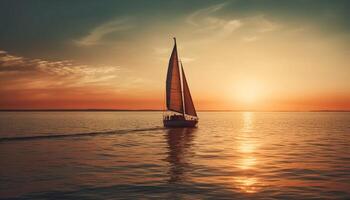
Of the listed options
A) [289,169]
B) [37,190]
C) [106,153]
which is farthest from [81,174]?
[289,169]

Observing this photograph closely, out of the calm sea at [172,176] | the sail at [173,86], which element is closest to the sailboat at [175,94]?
the sail at [173,86]

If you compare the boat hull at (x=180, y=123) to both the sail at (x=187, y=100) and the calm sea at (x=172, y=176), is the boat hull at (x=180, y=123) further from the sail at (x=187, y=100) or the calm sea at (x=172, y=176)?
the calm sea at (x=172, y=176)

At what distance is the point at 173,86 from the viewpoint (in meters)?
84.9

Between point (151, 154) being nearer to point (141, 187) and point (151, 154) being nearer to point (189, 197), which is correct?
point (141, 187)

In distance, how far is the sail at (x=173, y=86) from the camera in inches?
3312

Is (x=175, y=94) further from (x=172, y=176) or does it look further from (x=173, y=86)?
(x=172, y=176)

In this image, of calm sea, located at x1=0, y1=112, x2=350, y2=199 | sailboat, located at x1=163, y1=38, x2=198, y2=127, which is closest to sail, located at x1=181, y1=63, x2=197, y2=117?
sailboat, located at x1=163, y1=38, x2=198, y2=127

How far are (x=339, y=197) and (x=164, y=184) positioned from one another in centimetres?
1071

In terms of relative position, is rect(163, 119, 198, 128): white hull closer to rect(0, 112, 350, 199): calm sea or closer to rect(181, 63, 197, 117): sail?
rect(181, 63, 197, 117): sail

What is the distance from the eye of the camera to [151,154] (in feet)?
134

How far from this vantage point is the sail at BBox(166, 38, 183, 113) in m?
84.1

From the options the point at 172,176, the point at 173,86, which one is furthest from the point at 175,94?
the point at 172,176

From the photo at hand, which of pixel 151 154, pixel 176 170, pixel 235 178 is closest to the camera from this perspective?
pixel 235 178

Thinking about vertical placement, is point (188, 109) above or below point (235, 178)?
above
